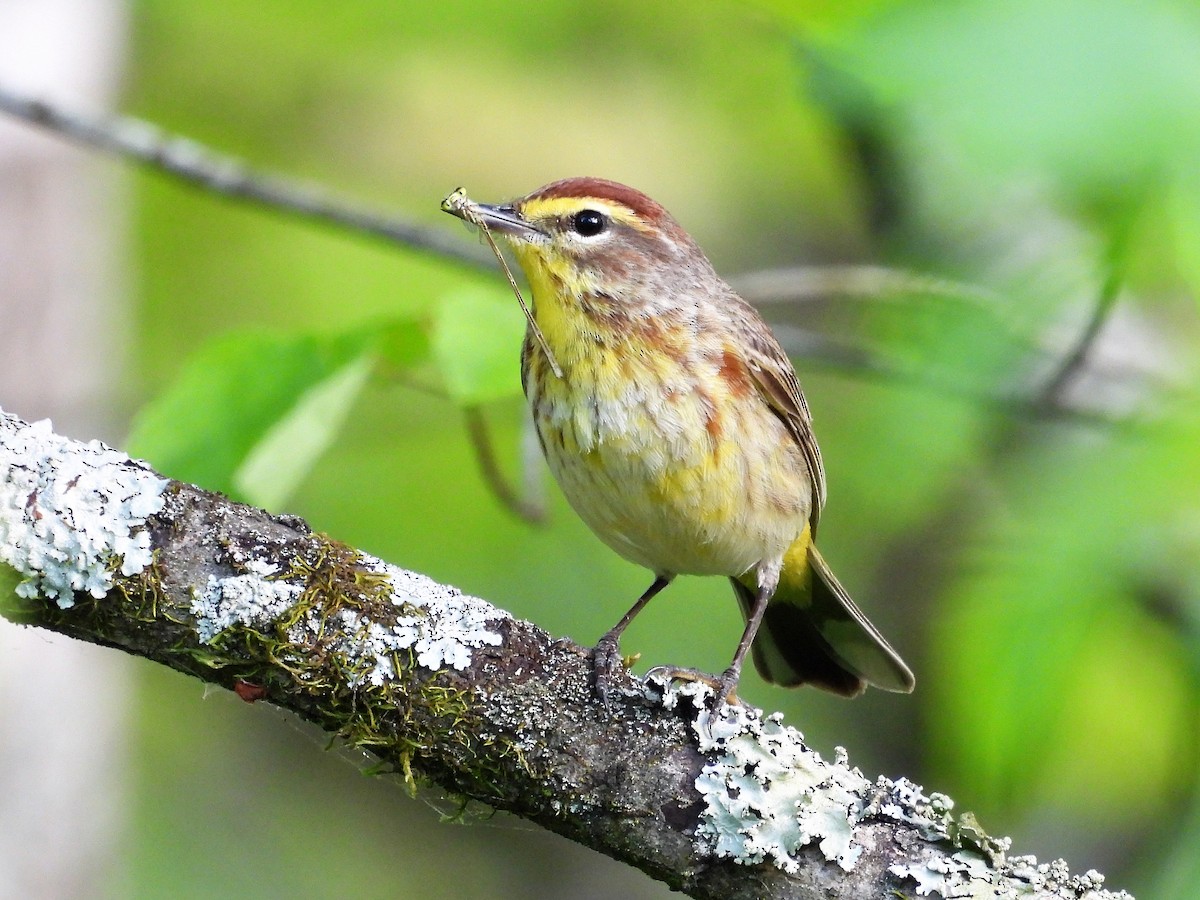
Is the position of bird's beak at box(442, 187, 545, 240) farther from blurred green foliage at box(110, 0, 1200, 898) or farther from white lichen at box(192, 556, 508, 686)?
white lichen at box(192, 556, 508, 686)

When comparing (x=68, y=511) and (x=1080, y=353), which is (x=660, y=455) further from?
(x=68, y=511)

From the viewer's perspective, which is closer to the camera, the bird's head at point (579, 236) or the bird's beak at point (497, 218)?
the bird's beak at point (497, 218)

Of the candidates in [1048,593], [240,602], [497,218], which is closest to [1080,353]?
[1048,593]

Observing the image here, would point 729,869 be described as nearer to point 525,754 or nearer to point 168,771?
point 525,754

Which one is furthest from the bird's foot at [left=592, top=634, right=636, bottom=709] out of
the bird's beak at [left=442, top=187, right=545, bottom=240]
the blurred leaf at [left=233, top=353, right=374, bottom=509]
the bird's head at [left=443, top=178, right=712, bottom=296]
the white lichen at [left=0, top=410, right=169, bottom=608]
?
the bird's beak at [left=442, top=187, right=545, bottom=240]

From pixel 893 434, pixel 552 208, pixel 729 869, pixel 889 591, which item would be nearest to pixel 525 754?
pixel 729 869

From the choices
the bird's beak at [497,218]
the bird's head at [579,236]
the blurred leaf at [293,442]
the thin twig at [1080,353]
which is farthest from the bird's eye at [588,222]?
the thin twig at [1080,353]

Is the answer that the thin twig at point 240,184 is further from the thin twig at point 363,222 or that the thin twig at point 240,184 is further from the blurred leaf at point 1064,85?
the blurred leaf at point 1064,85
